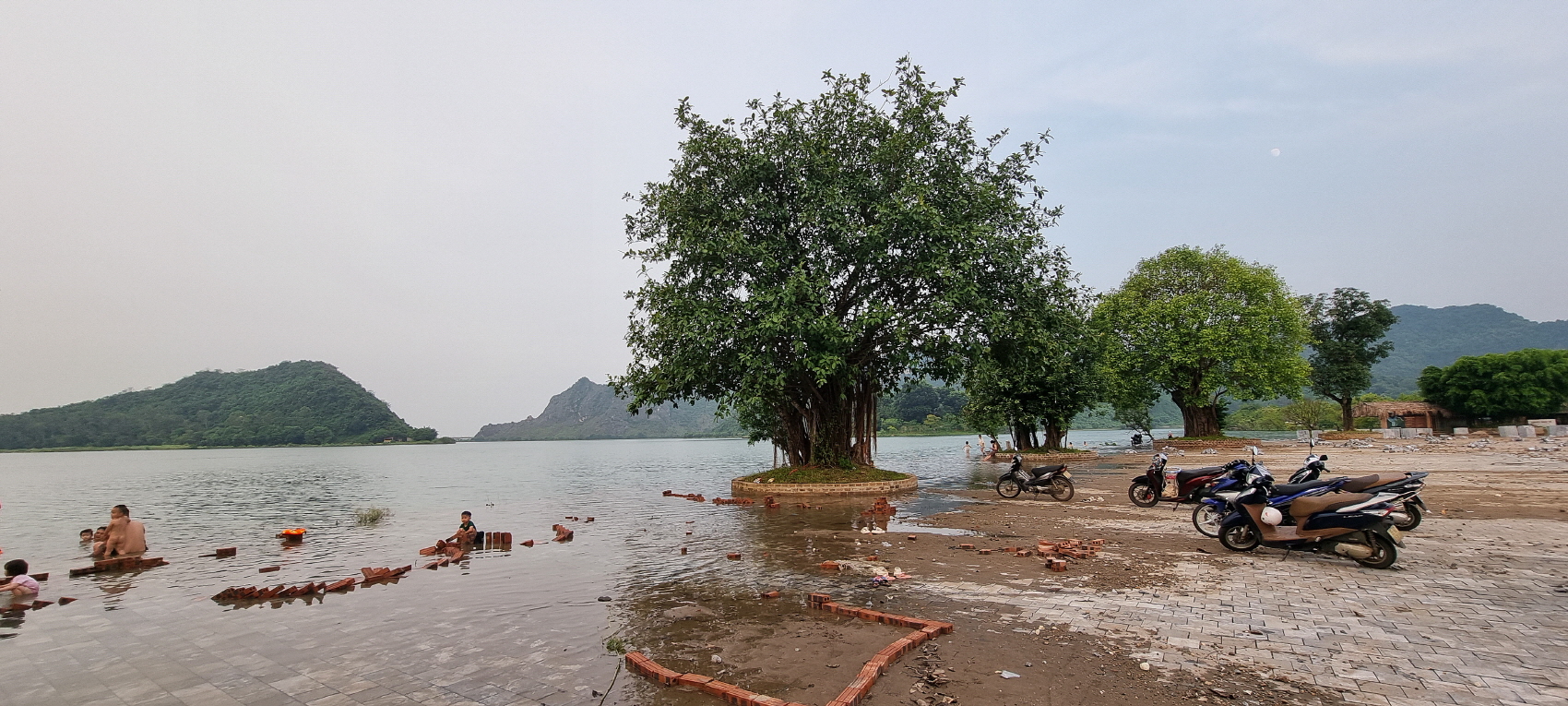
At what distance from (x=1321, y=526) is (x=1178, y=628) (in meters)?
4.53

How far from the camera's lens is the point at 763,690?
483 cm

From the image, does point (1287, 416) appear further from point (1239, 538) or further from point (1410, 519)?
point (1239, 538)

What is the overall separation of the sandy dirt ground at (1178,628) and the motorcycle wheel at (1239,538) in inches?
8.4

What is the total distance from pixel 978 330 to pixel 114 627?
2006cm

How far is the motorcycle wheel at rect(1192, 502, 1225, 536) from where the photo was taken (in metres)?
10.9

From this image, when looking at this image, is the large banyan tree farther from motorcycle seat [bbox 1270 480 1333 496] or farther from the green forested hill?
the green forested hill

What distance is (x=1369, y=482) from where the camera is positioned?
30.1 feet

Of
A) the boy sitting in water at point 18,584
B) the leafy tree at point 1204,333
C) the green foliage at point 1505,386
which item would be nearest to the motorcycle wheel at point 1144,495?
the boy sitting in water at point 18,584

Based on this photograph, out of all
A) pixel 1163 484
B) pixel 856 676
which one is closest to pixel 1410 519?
pixel 1163 484

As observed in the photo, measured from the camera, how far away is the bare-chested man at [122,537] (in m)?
11.8

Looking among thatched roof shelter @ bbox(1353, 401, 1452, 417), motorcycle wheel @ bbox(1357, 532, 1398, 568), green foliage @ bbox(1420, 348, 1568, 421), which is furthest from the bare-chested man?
green foliage @ bbox(1420, 348, 1568, 421)

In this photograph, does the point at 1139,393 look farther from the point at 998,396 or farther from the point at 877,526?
the point at 877,526

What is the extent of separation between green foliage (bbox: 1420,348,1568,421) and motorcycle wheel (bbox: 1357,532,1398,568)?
62.8m

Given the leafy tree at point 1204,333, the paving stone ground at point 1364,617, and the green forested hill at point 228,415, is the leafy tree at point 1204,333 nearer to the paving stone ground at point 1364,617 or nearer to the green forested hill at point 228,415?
the paving stone ground at point 1364,617
